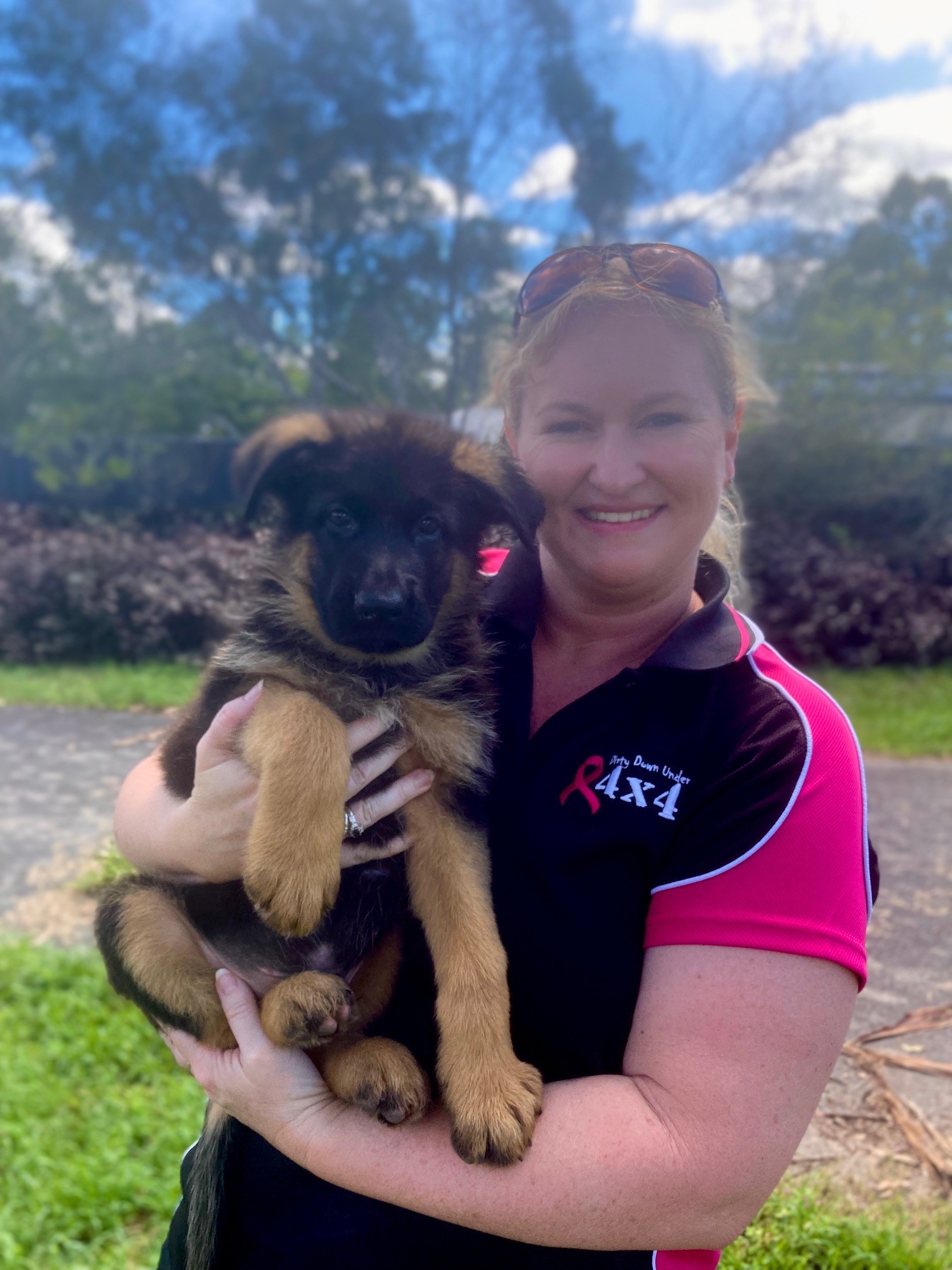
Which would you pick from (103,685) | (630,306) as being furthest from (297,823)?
(103,685)

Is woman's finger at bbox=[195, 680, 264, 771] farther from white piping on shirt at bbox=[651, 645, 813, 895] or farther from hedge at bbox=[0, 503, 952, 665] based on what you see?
hedge at bbox=[0, 503, 952, 665]

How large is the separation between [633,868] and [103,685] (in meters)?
7.72

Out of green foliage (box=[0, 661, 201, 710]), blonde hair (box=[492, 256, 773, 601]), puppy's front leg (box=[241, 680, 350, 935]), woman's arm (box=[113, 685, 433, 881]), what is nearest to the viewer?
puppy's front leg (box=[241, 680, 350, 935])

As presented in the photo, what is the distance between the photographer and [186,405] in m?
12.6

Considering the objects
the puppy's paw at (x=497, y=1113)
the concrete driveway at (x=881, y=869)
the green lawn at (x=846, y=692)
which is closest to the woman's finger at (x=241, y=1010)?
the puppy's paw at (x=497, y=1113)

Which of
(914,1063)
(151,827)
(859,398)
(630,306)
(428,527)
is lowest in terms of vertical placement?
(914,1063)

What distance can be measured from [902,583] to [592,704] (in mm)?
9778

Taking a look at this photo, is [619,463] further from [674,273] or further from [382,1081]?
[382,1081]

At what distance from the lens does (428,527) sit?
2230 mm

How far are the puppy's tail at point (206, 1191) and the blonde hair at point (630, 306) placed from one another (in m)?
1.67

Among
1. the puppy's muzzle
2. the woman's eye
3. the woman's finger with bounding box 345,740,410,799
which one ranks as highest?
the woman's eye

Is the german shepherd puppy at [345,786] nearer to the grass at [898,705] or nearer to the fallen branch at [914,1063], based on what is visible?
the fallen branch at [914,1063]

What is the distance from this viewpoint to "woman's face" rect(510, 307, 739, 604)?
179 cm

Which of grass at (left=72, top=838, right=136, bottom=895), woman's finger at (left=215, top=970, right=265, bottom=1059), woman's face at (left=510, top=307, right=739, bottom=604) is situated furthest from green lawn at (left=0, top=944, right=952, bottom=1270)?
woman's face at (left=510, top=307, right=739, bottom=604)
